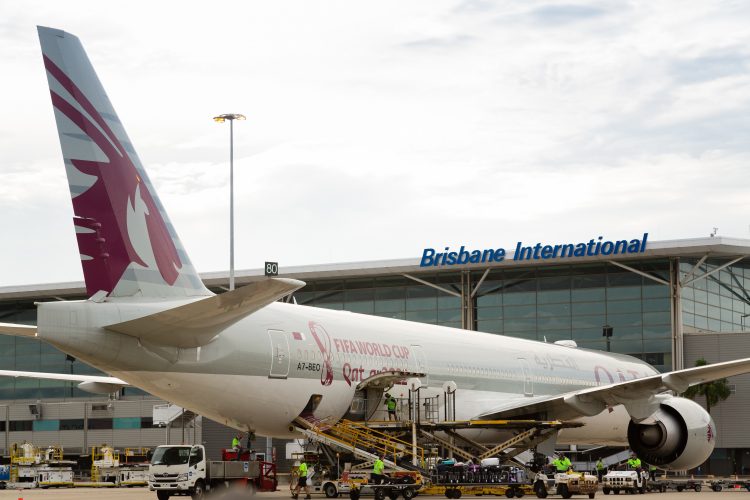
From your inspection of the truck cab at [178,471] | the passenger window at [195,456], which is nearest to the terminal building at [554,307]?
the truck cab at [178,471]

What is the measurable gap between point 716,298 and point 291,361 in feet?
118

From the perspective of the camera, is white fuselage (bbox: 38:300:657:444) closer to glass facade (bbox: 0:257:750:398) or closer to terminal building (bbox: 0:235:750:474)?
terminal building (bbox: 0:235:750:474)

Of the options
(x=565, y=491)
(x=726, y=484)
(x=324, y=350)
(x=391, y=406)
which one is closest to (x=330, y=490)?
(x=391, y=406)

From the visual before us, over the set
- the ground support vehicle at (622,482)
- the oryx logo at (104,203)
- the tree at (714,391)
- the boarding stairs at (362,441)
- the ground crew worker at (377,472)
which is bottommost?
the ground support vehicle at (622,482)

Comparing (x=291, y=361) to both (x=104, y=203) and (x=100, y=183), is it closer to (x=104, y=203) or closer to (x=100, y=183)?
(x=104, y=203)

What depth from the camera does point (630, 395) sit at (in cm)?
2736

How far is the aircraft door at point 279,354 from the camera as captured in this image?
75.9ft

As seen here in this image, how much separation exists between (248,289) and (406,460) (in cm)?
957

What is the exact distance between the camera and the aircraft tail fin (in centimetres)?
1934

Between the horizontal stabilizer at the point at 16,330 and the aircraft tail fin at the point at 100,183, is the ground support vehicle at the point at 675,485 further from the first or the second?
the horizontal stabilizer at the point at 16,330

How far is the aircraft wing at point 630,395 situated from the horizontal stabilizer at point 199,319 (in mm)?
10566

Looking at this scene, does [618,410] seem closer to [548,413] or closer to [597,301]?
[548,413]

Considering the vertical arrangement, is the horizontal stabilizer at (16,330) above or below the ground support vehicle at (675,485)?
above

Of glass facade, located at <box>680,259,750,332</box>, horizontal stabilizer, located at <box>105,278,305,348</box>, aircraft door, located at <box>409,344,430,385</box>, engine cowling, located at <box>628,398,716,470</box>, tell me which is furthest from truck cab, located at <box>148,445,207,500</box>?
glass facade, located at <box>680,259,750,332</box>
